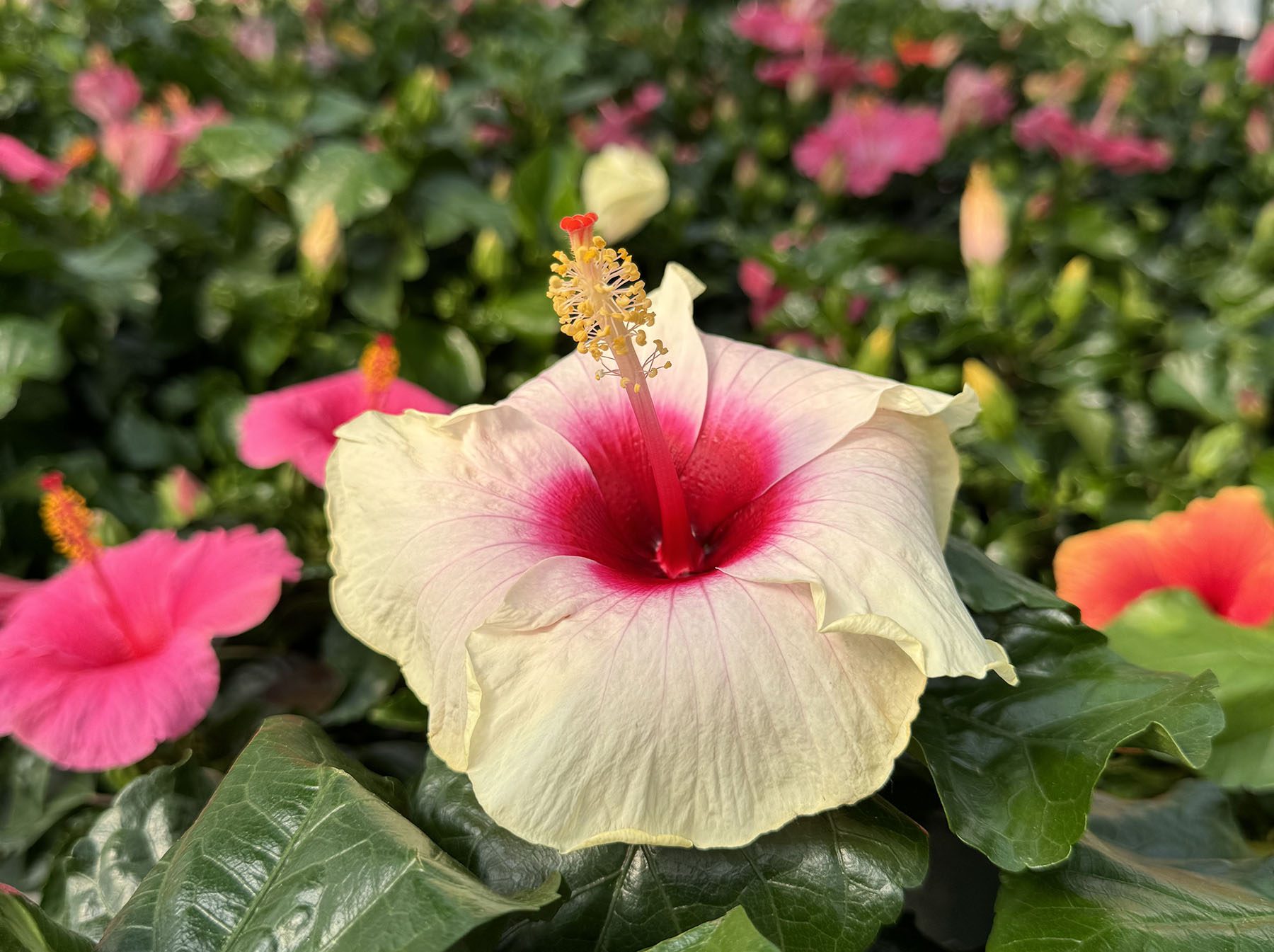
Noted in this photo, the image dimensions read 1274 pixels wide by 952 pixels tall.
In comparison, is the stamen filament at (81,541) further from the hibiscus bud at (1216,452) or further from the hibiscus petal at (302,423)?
the hibiscus bud at (1216,452)

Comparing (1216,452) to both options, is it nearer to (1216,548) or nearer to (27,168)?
(1216,548)

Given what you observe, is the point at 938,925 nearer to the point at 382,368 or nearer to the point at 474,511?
the point at 474,511

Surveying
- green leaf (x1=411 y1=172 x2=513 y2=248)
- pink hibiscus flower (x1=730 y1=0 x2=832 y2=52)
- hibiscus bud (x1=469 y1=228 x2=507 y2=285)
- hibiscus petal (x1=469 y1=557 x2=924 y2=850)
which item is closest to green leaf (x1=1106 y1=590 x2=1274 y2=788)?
hibiscus petal (x1=469 y1=557 x2=924 y2=850)

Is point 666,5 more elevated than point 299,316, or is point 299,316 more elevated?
point 666,5

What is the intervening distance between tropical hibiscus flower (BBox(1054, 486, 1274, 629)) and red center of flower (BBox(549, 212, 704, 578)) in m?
0.45

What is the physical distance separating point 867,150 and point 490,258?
1038mm

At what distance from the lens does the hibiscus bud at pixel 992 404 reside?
4.06 feet

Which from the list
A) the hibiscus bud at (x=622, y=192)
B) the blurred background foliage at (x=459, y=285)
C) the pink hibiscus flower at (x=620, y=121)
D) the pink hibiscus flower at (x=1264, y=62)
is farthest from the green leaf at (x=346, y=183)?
the pink hibiscus flower at (x=1264, y=62)

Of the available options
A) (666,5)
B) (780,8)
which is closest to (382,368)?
(780,8)

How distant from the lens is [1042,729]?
66 centimetres

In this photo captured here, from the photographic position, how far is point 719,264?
195 cm

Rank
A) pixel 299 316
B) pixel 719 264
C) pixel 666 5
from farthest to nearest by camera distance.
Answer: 1. pixel 666 5
2. pixel 719 264
3. pixel 299 316

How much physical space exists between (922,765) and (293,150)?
1.42 meters

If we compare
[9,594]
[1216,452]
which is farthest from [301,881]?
[1216,452]
